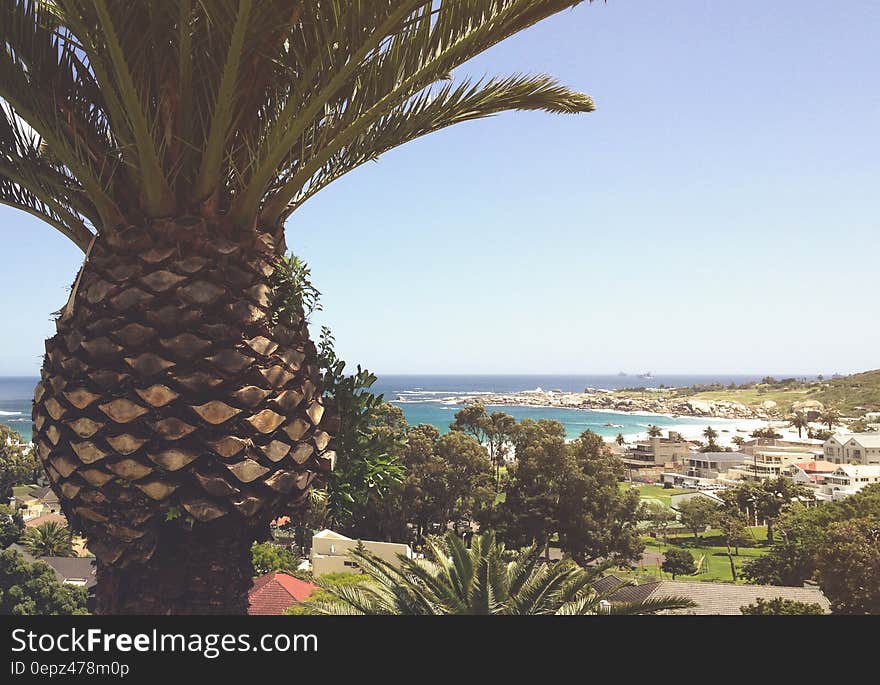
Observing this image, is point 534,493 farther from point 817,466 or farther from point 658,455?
point 658,455

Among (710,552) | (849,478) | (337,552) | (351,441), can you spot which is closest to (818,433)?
(849,478)

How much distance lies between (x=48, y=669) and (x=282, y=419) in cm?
120

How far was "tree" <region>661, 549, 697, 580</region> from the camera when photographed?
2562cm

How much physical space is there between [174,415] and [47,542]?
104 ft

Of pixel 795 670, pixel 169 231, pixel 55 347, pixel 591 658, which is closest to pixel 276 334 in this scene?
pixel 169 231

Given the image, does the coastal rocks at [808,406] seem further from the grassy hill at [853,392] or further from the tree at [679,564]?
the tree at [679,564]

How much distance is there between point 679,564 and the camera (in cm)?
2553

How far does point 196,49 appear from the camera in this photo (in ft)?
8.43

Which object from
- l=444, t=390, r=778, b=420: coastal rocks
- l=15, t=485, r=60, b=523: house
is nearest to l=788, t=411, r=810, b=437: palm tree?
l=444, t=390, r=778, b=420: coastal rocks

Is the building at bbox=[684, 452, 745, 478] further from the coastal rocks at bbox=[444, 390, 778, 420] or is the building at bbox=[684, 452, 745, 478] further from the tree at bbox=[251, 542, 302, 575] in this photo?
the tree at bbox=[251, 542, 302, 575]

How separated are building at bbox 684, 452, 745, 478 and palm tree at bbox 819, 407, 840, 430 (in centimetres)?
1550

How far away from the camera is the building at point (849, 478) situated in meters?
37.3

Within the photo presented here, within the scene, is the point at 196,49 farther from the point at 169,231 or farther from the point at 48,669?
the point at 48,669

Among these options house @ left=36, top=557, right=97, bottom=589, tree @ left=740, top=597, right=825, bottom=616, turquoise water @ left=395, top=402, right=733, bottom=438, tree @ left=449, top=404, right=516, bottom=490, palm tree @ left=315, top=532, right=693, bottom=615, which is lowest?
turquoise water @ left=395, top=402, right=733, bottom=438
